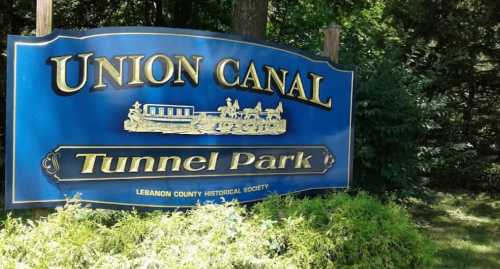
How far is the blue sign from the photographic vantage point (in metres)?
3.67

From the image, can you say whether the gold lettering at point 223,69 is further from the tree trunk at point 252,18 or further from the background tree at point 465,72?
the background tree at point 465,72

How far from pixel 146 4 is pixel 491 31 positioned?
6.41 m

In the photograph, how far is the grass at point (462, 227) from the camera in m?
6.01

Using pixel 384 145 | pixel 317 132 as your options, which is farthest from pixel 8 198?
pixel 384 145

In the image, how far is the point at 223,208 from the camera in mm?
3877

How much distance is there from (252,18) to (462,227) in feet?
13.4

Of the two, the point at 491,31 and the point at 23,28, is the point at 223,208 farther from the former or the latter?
the point at 491,31

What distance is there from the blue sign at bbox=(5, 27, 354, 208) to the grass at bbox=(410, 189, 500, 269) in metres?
1.88

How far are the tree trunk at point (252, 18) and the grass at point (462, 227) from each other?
9.31ft

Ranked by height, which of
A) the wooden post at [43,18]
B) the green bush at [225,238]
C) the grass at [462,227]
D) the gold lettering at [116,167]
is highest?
the wooden post at [43,18]

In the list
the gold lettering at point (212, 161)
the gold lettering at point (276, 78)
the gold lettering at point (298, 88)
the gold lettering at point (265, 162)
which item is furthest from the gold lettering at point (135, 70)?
the gold lettering at point (298, 88)

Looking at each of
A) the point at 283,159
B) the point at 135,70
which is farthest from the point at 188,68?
the point at 283,159

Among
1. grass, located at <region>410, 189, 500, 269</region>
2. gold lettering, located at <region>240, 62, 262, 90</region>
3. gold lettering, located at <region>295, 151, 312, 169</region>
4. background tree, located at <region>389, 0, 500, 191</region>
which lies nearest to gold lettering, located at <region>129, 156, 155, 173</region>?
gold lettering, located at <region>240, 62, 262, 90</region>

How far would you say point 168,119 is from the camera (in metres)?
4.08
